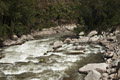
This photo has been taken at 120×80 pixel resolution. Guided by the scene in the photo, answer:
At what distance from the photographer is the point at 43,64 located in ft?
36.8

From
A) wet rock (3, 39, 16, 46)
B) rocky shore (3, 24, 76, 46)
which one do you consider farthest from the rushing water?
rocky shore (3, 24, 76, 46)

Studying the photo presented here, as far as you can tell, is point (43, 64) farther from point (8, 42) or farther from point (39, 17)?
point (39, 17)

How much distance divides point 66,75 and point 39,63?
2.89 metres

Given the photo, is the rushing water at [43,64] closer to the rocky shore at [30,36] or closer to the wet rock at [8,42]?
the wet rock at [8,42]

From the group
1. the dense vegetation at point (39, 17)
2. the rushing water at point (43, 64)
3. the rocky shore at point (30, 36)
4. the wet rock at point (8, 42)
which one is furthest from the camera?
the dense vegetation at point (39, 17)

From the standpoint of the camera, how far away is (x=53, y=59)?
12.2 meters

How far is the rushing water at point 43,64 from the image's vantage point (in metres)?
9.19

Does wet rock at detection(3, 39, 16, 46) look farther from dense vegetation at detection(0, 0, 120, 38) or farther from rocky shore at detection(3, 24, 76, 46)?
dense vegetation at detection(0, 0, 120, 38)

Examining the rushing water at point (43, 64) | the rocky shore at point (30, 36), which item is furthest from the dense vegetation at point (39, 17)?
the rushing water at point (43, 64)

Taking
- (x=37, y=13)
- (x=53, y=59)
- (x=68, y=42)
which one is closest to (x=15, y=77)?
(x=53, y=59)

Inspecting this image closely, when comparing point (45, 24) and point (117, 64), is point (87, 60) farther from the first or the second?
point (45, 24)

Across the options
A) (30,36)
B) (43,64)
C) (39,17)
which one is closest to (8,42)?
(30,36)

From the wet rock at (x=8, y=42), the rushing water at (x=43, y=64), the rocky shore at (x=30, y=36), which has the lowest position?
the rushing water at (x=43, y=64)

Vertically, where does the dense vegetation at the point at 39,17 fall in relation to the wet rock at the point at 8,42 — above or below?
above
